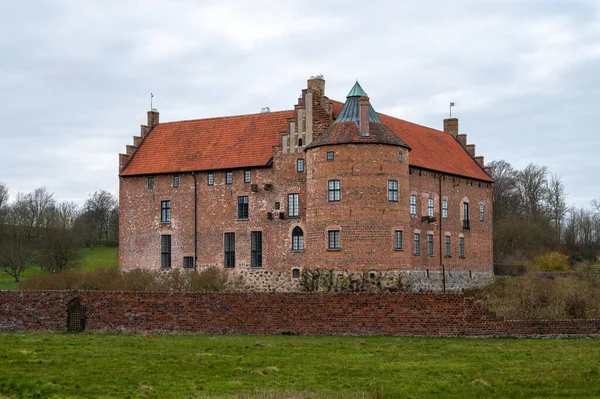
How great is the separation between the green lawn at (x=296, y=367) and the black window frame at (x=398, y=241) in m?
15.8

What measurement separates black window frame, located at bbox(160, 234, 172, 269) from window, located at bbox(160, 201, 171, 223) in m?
0.86

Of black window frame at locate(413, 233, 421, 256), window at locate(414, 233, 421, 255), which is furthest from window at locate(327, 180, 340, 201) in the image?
window at locate(414, 233, 421, 255)

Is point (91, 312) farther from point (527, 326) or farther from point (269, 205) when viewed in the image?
point (269, 205)

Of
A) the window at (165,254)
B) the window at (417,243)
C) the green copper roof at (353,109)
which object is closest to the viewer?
the green copper roof at (353,109)

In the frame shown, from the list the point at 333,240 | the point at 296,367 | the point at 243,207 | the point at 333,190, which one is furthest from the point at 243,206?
the point at 296,367

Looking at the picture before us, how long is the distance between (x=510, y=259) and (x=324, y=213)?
2734cm

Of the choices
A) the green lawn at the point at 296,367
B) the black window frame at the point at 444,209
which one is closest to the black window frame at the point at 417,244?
the black window frame at the point at 444,209

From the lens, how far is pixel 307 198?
132 ft

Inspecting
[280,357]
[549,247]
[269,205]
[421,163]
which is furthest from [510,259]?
[280,357]

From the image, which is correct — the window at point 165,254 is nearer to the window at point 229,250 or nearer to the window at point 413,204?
the window at point 229,250

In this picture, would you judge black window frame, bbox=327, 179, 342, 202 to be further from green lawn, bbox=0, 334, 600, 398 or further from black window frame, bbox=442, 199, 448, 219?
green lawn, bbox=0, 334, 600, 398

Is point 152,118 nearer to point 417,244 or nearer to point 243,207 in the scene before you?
point 243,207

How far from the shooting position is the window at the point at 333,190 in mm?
38844

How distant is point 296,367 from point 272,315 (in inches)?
273
